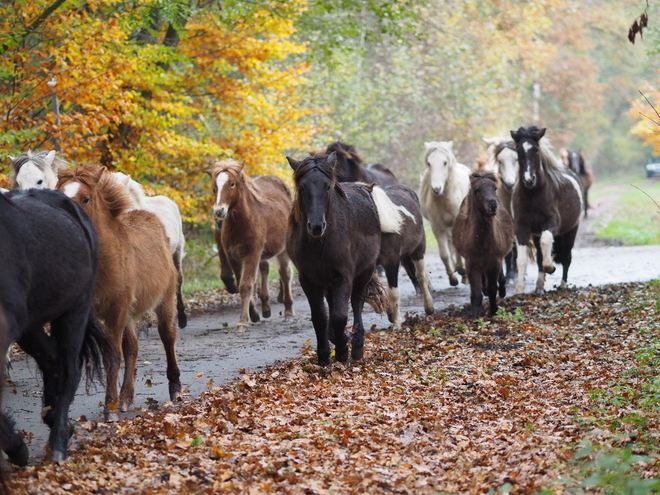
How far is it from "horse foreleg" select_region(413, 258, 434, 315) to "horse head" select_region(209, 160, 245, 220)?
9.77 ft

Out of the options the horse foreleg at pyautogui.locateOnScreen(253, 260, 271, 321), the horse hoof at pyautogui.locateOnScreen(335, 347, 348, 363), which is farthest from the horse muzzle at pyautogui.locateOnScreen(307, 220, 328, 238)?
the horse foreleg at pyautogui.locateOnScreen(253, 260, 271, 321)

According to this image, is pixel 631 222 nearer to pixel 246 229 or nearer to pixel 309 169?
pixel 246 229

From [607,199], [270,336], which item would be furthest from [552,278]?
[607,199]

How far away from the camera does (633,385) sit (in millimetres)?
7645

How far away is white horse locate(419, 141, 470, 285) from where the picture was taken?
16.2m

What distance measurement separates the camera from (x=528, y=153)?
582 inches

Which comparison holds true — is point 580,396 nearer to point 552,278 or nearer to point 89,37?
point 89,37

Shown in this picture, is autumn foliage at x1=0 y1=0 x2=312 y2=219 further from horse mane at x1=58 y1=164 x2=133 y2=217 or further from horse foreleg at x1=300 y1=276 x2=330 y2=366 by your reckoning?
horse foreleg at x1=300 y1=276 x2=330 y2=366

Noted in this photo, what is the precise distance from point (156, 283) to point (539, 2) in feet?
103

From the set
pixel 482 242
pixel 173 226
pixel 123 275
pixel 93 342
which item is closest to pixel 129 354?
pixel 123 275

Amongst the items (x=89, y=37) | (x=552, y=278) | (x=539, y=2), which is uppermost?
(x=539, y=2)

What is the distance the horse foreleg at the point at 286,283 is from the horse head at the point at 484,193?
10.2 feet

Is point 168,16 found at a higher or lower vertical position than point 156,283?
higher

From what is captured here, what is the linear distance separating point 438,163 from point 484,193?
13.6 ft
